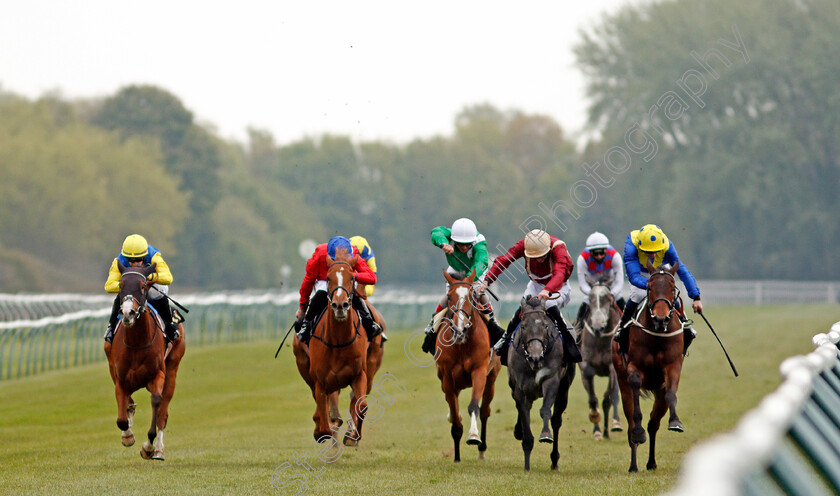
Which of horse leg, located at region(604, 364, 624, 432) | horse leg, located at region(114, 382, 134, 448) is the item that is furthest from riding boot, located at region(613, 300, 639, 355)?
horse leg, located at region(114, 382, 134, 448)

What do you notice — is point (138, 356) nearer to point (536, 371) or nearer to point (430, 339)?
point (430, 339)

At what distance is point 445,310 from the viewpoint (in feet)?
35.2

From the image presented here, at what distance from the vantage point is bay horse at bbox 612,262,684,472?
959 cm

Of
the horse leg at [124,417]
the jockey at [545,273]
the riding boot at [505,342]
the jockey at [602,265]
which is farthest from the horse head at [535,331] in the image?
the horse leg at [124,417]

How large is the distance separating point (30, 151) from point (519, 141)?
34700 mm

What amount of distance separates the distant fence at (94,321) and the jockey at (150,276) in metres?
7.82

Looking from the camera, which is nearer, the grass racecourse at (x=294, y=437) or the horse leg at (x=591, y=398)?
the grass racecourse at (x=294, y=437)

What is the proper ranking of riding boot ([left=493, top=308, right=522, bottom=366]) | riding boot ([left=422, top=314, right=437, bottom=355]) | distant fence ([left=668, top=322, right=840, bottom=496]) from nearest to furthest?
distant fence ([left=668, top=322, right=840, bottom=496]) < riding boot ([left=493, top=308, right=522, bottom=366]) < riding boot ([left=422, top=314, right=437, bottom=355])

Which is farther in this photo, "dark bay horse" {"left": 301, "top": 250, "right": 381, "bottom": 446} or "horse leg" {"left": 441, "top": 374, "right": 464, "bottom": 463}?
"horse leg" {"left": 441, "top": 374, "right": 464, "bottom": 463}

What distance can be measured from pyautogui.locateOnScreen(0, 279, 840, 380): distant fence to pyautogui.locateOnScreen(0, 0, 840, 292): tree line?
40.5 feet

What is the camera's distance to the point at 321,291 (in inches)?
414

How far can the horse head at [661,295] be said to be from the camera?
9461mm

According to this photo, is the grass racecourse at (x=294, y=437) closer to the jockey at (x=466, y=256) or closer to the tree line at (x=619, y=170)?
the jockey at (x=466, y=256)

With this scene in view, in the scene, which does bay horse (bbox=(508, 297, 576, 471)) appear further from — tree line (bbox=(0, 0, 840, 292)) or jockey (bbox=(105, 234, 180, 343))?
tree line (bbox=(0, 0, 840, 292))
